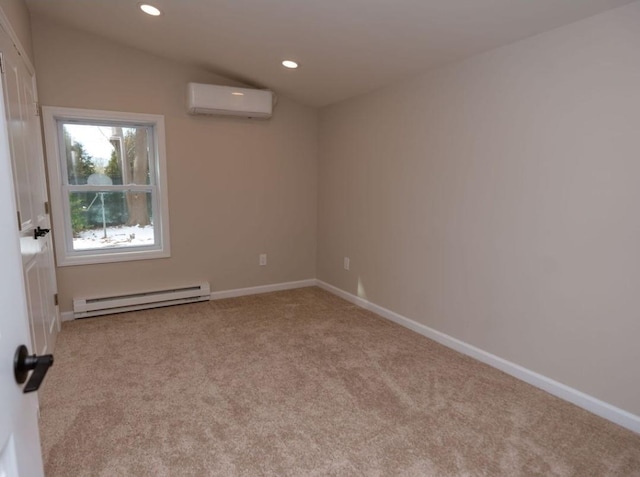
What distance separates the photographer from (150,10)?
2.68 m

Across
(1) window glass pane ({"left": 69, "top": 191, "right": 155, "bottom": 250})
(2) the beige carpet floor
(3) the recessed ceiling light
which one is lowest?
(2) the beige carpet floor

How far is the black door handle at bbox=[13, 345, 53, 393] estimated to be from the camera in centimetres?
65

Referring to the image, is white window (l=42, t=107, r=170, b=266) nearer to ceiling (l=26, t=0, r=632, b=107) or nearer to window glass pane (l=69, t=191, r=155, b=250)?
window glass pane (l=69, t=191, r=155, b=250)

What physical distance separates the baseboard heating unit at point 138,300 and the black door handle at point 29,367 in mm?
3245

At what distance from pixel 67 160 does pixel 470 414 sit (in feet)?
12.5

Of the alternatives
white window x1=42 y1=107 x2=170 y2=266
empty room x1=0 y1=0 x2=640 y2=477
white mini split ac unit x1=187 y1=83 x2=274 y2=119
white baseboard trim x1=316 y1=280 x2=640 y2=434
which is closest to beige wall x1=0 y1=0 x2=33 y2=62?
empty room x1=0 y1=0 x2=640 y2=477

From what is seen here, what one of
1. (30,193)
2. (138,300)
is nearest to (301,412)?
(30,193)

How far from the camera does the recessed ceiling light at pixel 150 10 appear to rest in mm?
2618

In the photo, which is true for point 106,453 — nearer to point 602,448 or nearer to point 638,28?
point 602,448

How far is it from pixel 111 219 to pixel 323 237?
2253mm

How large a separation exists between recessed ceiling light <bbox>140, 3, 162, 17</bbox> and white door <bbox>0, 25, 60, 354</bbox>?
86 centimetres

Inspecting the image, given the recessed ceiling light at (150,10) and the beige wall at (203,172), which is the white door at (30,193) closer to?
the beige wall at (203,172)

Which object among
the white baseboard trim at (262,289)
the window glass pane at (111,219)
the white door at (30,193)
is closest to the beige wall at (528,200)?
the white baseboard trim at (262,289)

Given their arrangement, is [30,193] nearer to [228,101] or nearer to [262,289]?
[228,101]
